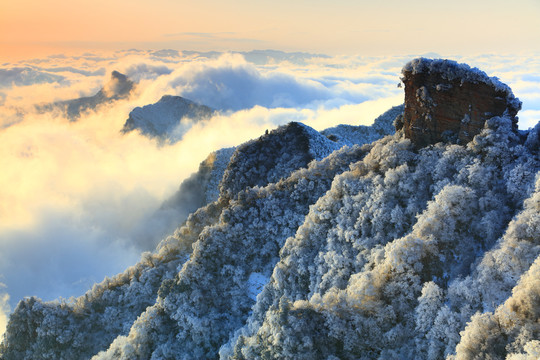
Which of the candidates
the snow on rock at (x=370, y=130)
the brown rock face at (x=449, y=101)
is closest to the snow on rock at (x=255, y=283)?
the brown rock face at (x=449, y=101)

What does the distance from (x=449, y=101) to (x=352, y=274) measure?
14087 millimetres

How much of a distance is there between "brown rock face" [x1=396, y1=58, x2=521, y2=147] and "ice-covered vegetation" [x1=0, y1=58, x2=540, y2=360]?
3.85 feet

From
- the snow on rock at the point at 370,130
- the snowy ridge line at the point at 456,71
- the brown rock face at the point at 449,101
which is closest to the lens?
the snowy ridge line at the point at 456,71

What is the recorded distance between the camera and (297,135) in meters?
62.3

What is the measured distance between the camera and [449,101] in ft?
108

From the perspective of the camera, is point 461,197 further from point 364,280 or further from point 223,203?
point 223,203

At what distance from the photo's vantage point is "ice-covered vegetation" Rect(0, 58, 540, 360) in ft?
73.8

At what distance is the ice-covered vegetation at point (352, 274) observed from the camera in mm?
22500

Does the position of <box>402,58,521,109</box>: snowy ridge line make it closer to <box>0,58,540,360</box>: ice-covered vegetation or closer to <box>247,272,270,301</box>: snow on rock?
<box>0,58,540,360</box>: ice-covered vegetation

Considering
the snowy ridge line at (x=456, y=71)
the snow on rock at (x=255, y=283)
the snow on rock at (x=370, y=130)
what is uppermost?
the snowy ridge line at (x=456, y=71)

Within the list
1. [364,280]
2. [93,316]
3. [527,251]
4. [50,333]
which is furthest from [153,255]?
[527,251]

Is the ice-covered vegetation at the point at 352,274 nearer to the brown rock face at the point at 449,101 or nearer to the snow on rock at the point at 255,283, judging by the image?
the snow on rock at the point at 255,283

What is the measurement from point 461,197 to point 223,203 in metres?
30.4

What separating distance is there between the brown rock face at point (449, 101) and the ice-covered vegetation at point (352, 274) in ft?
3.85
